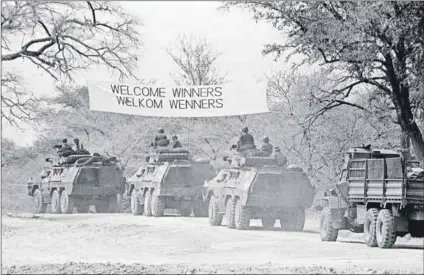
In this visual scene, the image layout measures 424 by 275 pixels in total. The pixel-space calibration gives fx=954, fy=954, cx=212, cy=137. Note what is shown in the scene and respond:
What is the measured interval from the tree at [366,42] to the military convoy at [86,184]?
912 centimetres

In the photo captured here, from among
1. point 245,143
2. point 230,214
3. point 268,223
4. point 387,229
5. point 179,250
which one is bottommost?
point 179,250

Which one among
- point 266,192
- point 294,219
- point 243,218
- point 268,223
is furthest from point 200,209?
point 266,192

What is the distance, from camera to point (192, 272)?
13.5 metres

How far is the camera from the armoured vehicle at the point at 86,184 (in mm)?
30672

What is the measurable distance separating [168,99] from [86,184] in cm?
871

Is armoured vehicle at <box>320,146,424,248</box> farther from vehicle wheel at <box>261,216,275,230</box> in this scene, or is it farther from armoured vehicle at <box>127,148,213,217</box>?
armoured vehicle at <box>127,148,213,217</box>

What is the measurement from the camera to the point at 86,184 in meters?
30.6

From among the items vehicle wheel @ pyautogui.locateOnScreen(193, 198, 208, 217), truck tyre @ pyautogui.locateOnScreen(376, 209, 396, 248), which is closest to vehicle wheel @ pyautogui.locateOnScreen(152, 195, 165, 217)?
vehicle wheel @ pyautogui.locateOnScreen(193, 198, 208, 217)

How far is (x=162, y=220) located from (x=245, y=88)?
4.66 metres

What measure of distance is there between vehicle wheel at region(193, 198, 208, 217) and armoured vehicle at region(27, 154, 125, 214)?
3.49 metres

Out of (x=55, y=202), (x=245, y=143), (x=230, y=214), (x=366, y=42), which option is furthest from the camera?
(x=55, y=202)

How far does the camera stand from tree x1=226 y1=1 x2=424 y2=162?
21.0 meters

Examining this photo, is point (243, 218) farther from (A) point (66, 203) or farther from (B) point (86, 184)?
(A) point (66, 203)

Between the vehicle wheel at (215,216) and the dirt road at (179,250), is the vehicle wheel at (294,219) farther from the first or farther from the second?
the vehicle wheel at (215,216)
